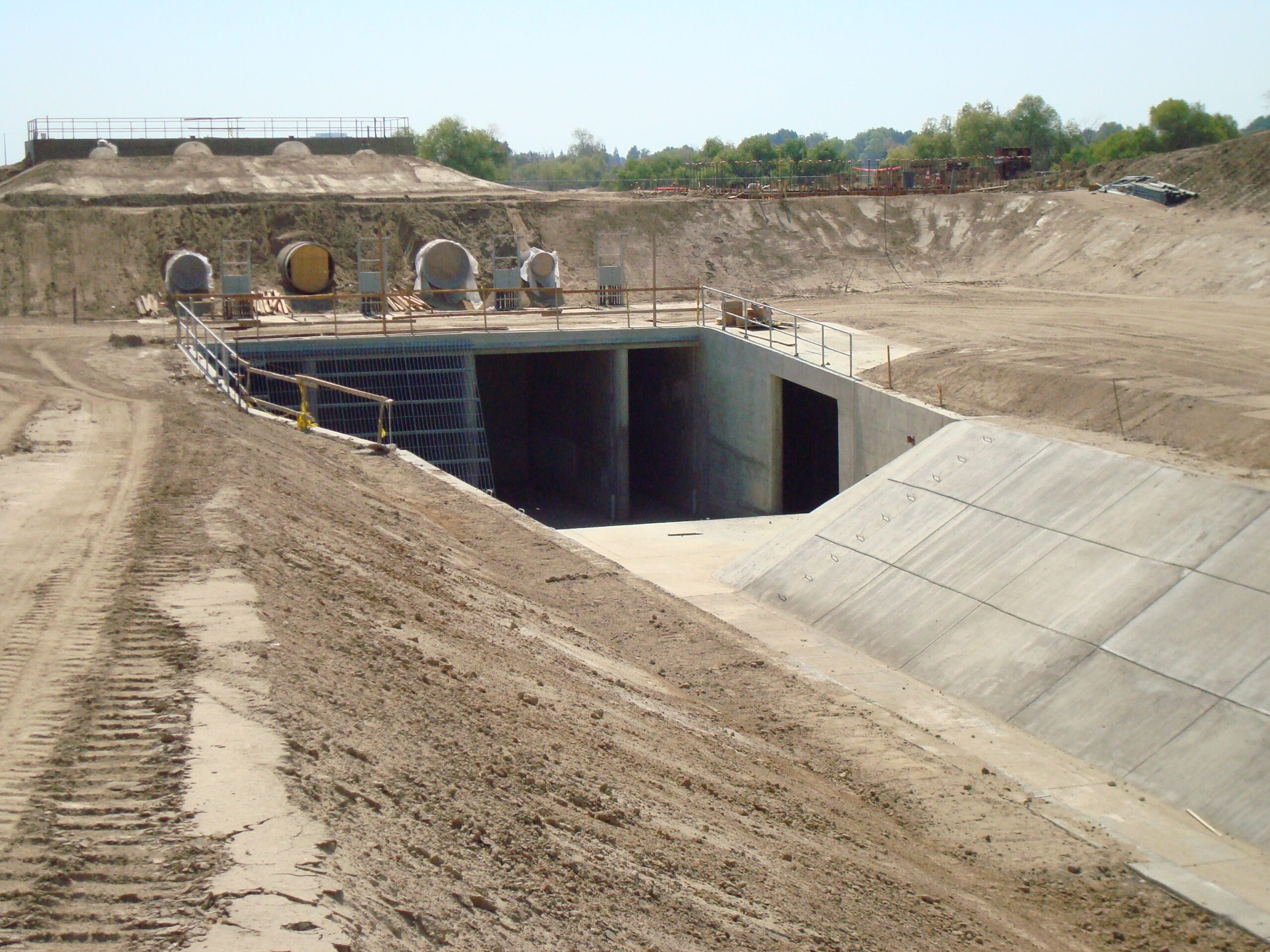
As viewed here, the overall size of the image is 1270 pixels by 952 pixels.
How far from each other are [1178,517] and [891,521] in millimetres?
5316

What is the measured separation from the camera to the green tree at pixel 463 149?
3834 inches

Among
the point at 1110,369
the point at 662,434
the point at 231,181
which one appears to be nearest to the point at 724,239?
the point at 662,434

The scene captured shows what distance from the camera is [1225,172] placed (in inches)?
1593

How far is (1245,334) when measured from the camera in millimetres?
26656

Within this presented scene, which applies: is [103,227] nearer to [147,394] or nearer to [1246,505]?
[147,394]

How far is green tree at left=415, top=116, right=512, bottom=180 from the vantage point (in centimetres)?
9738

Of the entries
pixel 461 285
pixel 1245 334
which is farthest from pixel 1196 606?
pixel 461 285

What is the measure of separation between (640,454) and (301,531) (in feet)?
82.5

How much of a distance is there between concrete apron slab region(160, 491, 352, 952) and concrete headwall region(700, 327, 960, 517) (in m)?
16.6

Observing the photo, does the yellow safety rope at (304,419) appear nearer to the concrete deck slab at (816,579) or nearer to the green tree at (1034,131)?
the concrete deck slab at (816,579)

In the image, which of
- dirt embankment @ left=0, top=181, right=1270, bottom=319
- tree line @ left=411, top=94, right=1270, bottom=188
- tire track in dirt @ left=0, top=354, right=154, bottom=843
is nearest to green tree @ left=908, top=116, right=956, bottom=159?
tree line @ left=411, top=94, right=1270, bottom=188

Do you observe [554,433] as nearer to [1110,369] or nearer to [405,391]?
[405,391]

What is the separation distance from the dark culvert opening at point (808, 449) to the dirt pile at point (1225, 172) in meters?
15.2

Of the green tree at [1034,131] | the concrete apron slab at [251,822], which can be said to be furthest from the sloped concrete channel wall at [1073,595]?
the green tree at [1034,131]
